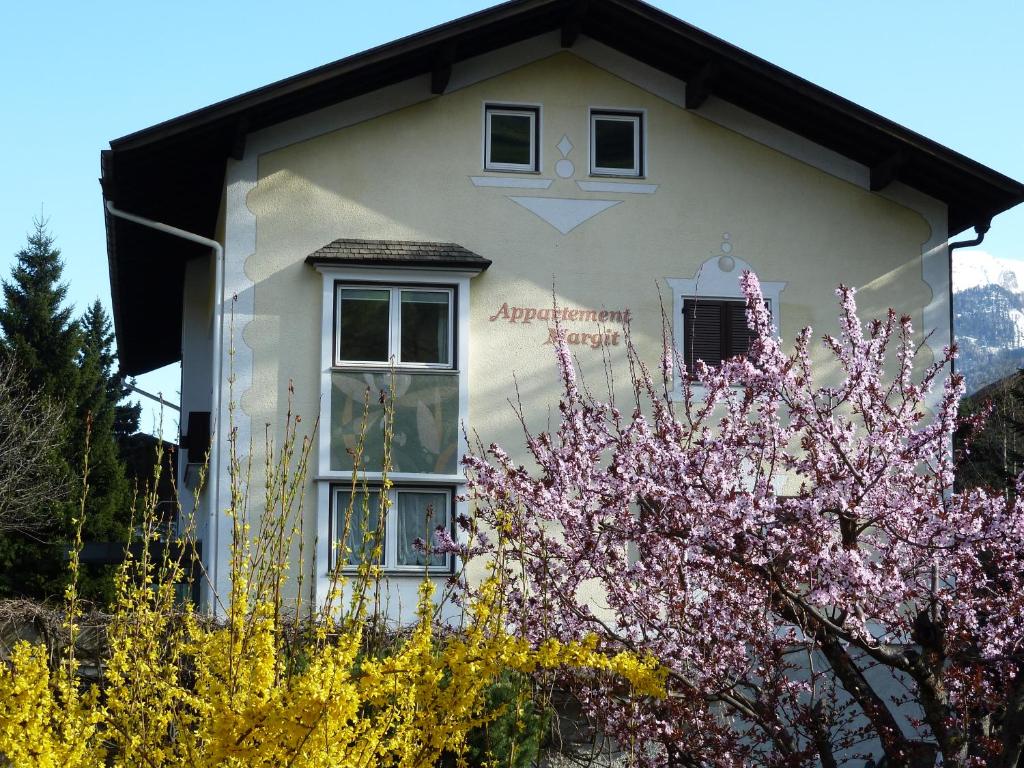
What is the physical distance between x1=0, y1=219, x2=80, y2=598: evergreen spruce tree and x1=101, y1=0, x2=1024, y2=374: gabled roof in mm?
8816

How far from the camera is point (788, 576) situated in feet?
29.1

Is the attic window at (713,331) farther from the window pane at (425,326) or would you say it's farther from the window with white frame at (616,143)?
the window pane at (425,326)

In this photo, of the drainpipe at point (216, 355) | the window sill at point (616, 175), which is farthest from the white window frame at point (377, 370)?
the window sill at point (616, 175)

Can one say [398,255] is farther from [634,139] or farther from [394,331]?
[634,139]

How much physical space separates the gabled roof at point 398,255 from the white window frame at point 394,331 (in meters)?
0.29

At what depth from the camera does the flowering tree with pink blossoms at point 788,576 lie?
827cm

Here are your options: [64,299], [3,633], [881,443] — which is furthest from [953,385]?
[64,299]

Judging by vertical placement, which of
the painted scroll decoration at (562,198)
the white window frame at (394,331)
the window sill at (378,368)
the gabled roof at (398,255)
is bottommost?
the window sill at (378,368)

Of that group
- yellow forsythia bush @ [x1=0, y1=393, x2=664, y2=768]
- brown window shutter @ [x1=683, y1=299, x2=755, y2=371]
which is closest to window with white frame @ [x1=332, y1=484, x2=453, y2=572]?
brown window shutter @ [x1=683, y1=299, x2=755, y2=371]

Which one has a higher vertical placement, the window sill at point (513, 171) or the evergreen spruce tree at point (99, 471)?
the window sill at point (513, 171)

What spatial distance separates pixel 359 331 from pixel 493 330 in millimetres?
1417

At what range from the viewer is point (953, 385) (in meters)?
9.99

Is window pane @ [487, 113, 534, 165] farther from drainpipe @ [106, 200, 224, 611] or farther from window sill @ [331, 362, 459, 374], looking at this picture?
drainpipe @ [106, 200, 224, 611]

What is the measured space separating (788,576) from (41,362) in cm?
2551
